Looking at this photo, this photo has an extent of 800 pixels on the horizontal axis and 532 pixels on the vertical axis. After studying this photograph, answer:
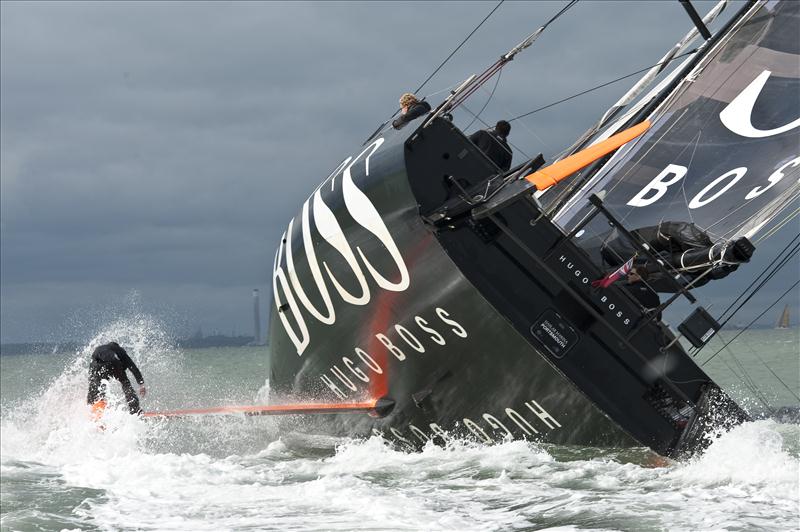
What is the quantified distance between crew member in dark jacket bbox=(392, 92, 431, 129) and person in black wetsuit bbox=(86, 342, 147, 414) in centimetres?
347

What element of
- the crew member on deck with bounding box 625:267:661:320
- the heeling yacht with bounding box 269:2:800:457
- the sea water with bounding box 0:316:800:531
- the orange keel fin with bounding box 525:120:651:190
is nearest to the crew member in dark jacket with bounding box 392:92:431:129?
the heeling yacht with bounding box 269:2:800:457

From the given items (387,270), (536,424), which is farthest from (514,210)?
(536,424)

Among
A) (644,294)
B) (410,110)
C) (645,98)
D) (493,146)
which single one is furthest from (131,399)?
(645,98)

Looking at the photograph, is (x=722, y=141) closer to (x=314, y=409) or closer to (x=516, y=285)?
(x=516, y=285)

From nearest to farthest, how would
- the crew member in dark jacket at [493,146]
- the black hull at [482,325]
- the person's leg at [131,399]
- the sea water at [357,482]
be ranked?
the sea water at [357,482]
the black hull at [482,325]
the crew member in dark jacket at [493,146]
the person's leg at [131,399]

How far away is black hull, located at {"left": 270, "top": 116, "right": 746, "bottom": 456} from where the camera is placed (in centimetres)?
691

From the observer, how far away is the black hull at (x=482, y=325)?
6910mm

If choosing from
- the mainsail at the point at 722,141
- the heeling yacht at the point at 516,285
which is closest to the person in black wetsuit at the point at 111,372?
the heeling yacht at the point at 516,285

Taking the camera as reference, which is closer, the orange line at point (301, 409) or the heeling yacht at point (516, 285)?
the heeling yacht at point (516, 285)

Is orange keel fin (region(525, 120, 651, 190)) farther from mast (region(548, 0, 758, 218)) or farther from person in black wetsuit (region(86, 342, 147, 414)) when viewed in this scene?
person in black wetsuit (region(86, 342, 147, 414))

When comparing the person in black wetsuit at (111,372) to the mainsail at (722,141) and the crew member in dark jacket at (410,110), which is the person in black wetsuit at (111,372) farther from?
the mainsail at (722,141)

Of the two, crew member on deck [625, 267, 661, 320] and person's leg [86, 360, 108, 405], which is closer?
crew member on deck [625, 267, 661, 320]

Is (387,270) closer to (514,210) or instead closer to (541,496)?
(514,210)

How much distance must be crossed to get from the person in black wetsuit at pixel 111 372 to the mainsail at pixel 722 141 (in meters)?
4.11
